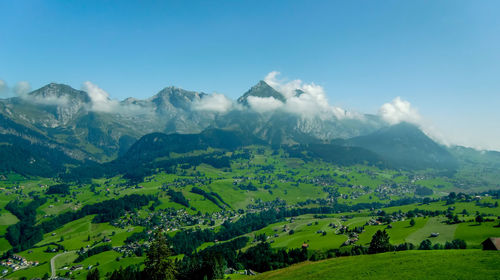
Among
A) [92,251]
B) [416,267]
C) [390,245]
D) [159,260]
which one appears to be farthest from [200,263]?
[92,251]

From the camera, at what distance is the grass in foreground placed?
40094mm

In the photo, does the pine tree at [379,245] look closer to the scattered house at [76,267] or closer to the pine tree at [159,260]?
the pine tree at [159,260]

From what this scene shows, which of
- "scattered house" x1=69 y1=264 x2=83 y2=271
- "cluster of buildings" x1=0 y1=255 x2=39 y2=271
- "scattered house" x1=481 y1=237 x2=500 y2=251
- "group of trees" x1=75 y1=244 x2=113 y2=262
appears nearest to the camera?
"scattered house" x1=481 y1=237 x2=500 y2=251

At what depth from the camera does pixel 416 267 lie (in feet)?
149

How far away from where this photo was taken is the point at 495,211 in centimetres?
19812

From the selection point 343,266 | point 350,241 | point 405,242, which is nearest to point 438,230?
point 405,242

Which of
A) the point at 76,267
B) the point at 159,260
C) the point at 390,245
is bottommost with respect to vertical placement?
the point at 76,267

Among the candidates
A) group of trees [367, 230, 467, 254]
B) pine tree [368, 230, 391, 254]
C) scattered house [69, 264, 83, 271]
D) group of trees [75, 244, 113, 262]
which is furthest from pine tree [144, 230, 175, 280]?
group of trees [75, 244, 113, 262]

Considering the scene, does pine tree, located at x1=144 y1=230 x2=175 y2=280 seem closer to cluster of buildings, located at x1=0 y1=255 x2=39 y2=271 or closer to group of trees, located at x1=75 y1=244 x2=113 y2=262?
group of trees, located at x1=75 y1=244 x2=113 y2=262

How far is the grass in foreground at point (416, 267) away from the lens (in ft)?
132

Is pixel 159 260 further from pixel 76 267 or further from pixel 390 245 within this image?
pixel 76 267

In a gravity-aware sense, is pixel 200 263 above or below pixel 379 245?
below

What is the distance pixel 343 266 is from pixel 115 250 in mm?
172036

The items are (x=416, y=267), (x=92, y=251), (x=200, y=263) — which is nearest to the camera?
(x=416, y=267)
